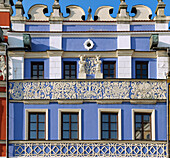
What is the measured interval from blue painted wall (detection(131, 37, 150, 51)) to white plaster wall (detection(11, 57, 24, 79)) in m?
5.43

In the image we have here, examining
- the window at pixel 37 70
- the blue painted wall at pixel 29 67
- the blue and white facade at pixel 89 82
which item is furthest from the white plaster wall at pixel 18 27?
the window at pixel 37 70

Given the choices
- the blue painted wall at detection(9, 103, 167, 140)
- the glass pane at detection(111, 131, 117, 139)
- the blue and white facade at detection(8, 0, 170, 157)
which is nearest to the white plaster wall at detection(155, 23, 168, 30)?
the blue and white facade at detection(8, 0, 170, 157)

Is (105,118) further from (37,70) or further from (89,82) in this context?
(37,70)

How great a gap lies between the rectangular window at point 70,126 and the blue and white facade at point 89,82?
0.10 meters

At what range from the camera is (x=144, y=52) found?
23734 mm

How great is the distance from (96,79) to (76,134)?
2.73 m

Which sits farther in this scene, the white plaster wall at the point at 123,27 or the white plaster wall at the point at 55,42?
the white plaster wall at the point at 123,27

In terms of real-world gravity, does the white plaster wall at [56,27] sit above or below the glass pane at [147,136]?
above

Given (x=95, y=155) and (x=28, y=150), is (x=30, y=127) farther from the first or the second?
(x=95, y=155)

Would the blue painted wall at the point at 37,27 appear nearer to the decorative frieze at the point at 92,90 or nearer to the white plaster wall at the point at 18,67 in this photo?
the white plaster wall at the point at 18,67

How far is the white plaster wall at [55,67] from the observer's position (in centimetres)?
2345

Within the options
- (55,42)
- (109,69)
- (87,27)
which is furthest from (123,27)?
(55,42)

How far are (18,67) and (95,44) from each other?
389cm

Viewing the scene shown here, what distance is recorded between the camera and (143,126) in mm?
22953
